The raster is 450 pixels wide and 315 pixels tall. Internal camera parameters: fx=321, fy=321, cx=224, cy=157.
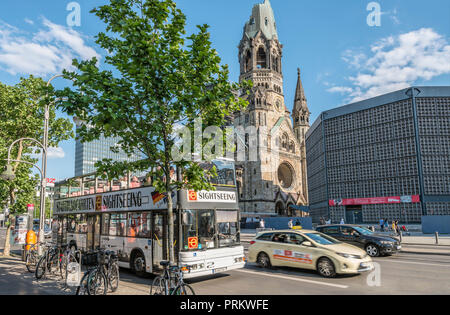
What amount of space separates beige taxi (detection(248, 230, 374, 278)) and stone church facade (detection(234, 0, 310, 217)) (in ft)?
163

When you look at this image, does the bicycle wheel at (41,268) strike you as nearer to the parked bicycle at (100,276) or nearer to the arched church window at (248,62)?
the parked bicycle at (100,276)

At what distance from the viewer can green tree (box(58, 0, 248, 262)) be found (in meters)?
8.04

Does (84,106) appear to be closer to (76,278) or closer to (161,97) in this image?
(161,97)

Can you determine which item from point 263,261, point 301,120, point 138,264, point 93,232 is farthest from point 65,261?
point 301,120

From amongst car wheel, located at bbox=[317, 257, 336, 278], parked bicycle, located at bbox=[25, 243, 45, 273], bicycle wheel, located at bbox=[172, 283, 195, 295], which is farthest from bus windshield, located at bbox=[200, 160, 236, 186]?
parked bicycle, located at bbox=[25, 243, 45, 273]

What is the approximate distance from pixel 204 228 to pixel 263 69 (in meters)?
70.2

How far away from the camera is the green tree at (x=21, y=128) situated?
1756 centimetres

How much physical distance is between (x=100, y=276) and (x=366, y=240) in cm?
1297

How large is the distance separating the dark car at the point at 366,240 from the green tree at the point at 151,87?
10.5m

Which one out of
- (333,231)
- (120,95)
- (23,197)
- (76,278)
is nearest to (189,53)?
(120,95)

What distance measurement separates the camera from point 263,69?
2995 inches

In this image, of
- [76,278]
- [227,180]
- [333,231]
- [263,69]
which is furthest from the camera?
[263,69]

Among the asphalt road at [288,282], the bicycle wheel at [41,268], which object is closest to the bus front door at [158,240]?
the asphalt road at [288,282]

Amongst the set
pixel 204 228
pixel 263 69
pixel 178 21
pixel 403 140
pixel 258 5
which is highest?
pixel 258 5
